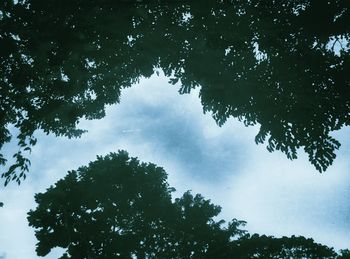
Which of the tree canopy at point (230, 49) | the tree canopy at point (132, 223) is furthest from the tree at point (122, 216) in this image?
the tree canopy at point (230, 49)

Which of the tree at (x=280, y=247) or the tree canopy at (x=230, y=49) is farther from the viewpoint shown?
the tree at (x=280, y=247)

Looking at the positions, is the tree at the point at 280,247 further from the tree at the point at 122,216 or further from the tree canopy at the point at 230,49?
the tree canopy at the point at 230,49

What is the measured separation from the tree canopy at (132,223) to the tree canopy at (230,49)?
10705 mm

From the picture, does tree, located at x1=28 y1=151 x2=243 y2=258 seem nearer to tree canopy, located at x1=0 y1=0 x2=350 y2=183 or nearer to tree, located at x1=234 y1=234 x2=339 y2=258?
tree, located at x1=234 y1=234 x2=339 y2=258

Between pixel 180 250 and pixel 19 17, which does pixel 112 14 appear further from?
pixel 180 250

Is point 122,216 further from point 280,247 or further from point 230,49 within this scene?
point 230,49

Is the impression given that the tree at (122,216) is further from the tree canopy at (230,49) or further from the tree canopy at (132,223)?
the tree canopy at (230,49)

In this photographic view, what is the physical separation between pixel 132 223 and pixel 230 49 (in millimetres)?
15064

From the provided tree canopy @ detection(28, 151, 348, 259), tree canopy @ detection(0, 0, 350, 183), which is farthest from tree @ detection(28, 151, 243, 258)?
tree canopy @ detection(0, 0, 350, 183)

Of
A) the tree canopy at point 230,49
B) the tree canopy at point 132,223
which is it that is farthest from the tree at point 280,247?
the tree canopy at point 230,49

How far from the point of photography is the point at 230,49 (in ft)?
27.1

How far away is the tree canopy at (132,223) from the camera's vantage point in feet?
61.5

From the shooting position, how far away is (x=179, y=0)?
8.41m

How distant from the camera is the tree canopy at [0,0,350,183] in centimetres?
769
